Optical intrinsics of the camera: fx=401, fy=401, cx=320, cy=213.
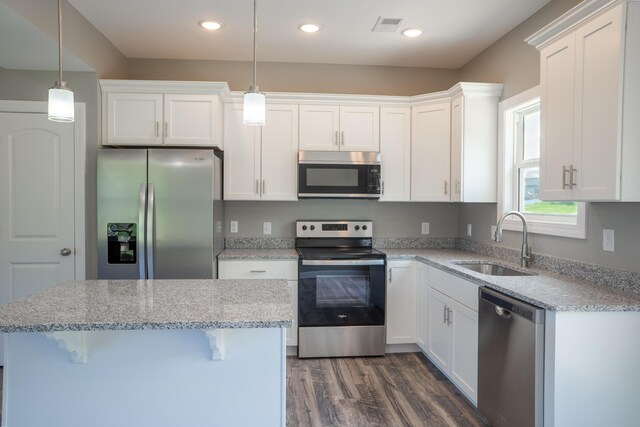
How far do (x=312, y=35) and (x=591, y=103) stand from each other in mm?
2093

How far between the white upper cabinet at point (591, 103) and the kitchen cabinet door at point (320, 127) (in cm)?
173

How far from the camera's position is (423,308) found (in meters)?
3.33

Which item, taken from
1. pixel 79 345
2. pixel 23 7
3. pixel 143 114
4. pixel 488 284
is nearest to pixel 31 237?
pixel 143 114

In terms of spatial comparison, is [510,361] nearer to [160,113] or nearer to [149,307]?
[149,307]

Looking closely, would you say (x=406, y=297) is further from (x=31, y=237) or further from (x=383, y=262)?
(x=31, y=237)

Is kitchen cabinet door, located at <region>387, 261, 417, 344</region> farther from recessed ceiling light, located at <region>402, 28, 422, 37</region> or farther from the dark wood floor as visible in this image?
recessed ceiling light, located at <region>402, 28, 422, 37</region>

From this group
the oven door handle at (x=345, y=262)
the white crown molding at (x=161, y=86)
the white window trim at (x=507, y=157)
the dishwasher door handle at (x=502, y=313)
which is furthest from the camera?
the oven door handle at (x=345, y=262)

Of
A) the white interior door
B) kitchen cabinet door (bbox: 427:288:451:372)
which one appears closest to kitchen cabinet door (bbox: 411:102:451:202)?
kitchen cabinet door (bbox: 427:288:451:372)

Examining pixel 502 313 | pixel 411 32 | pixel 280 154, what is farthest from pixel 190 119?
pixel 502 313

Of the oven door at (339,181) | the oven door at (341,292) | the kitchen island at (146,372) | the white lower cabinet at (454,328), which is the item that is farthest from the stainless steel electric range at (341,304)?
the kitchen island at (146,372)

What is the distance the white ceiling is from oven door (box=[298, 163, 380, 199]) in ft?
3.41

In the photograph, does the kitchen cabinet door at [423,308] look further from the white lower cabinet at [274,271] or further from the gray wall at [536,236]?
the white lower cabinet at [274,271]

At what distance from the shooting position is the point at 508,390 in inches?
80.1

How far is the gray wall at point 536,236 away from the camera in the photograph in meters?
2.10
